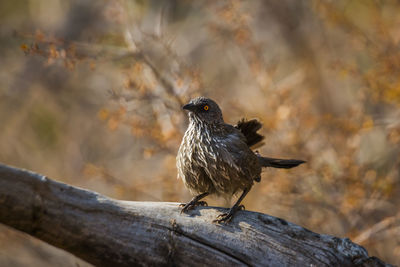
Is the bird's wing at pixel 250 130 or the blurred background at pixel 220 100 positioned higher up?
the blurred background at pixel 220 100

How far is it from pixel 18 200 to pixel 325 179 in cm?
424

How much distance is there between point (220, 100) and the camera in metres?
5.75

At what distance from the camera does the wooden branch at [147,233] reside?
300cm

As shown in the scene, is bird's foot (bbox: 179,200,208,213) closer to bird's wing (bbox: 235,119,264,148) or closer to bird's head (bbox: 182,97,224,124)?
bird's head (bbox: 182,97,224,124)

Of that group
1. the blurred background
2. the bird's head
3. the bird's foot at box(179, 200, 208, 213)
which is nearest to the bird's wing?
the bird's head

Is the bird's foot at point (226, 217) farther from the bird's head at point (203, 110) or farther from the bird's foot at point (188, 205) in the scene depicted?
the bird's head at point (203, 110)

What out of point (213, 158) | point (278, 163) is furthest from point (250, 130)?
point (213, 158)

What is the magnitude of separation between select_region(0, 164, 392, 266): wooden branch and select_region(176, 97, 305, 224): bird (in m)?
0.38

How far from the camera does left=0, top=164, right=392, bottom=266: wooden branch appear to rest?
3.00 m

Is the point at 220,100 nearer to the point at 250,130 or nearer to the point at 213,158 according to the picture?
the point at 250,130

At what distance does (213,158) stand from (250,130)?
2.58 feet

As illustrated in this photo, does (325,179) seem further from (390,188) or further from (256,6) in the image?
(256,6)

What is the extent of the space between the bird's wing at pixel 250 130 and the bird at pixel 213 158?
178mm

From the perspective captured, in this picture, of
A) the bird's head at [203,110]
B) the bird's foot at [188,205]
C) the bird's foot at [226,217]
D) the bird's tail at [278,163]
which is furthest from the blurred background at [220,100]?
the bird's foot at [226,217]
